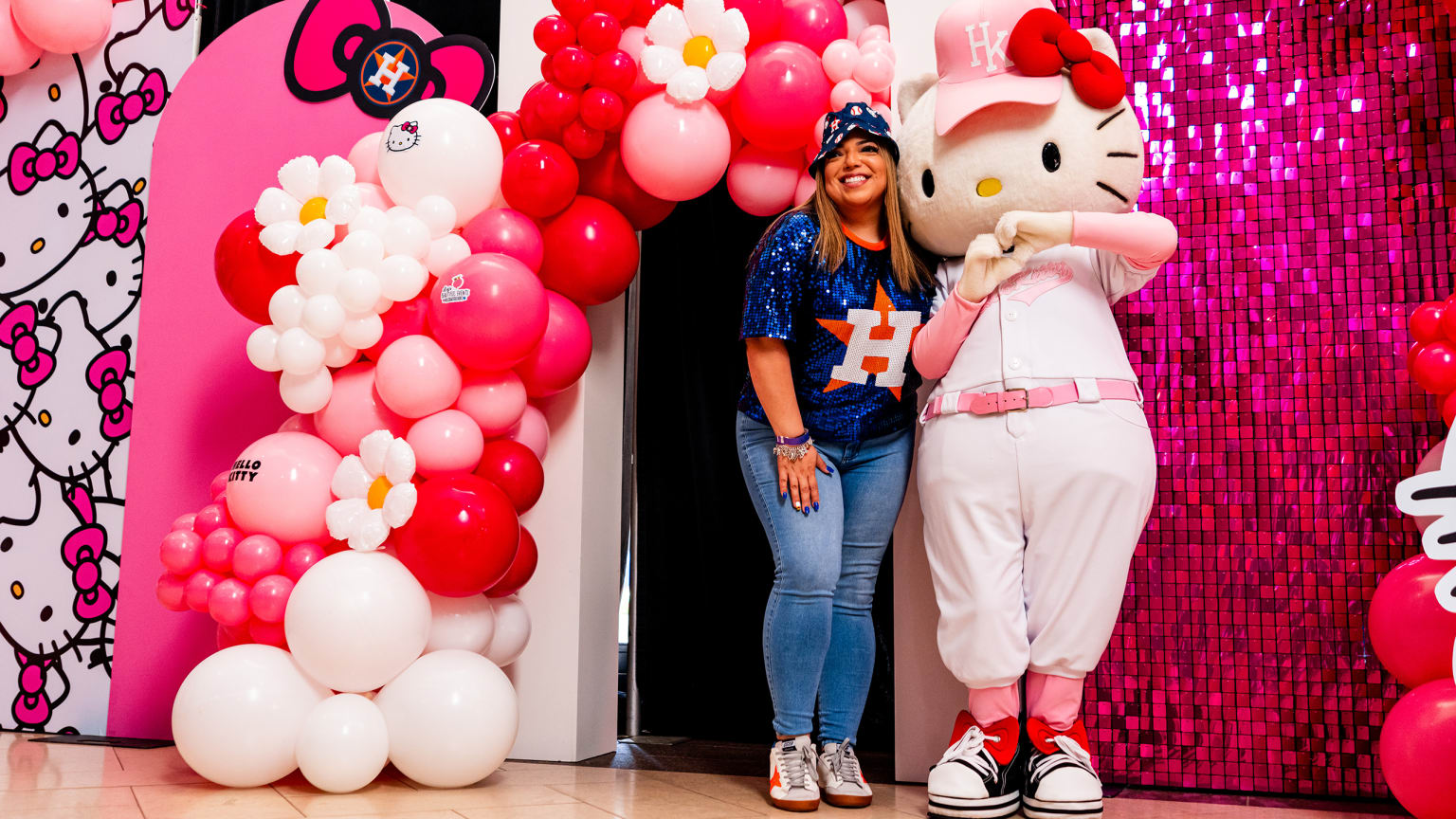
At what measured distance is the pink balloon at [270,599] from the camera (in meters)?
2.10

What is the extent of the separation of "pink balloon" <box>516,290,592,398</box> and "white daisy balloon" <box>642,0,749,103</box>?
0.51 m

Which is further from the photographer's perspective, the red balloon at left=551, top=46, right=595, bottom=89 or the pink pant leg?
the red balloon at left=551, top=46, right=595, bottom=89

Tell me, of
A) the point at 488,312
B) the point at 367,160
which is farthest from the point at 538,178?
the point at 367,160

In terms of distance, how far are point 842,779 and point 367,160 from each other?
5.55ft

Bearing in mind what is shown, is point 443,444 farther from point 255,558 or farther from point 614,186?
point 614,186

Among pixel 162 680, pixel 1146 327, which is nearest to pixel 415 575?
pixel 162 680

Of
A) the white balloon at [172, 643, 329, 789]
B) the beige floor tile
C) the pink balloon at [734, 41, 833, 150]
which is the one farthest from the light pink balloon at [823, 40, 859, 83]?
the beige floor tile

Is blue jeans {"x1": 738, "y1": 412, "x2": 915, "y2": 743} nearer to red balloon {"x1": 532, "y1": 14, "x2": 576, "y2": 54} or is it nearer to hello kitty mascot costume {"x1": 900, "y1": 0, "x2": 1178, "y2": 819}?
hello kitty mascot costume {"x1": 900, "y1": 0, "x2": 1178, "y2": 819}

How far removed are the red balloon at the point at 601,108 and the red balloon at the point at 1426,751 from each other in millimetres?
1793

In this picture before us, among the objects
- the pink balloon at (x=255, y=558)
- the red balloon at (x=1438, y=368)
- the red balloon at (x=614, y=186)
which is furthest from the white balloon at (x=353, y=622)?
the red balloon at (x=1438, y=368)

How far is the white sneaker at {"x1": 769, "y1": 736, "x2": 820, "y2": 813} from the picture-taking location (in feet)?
6.51

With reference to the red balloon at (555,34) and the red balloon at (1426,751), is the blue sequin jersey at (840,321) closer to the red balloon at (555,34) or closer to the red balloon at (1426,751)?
the red balloon at (555,34)

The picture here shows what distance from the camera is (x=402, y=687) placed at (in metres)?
2.09

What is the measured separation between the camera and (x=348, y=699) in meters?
2.06
